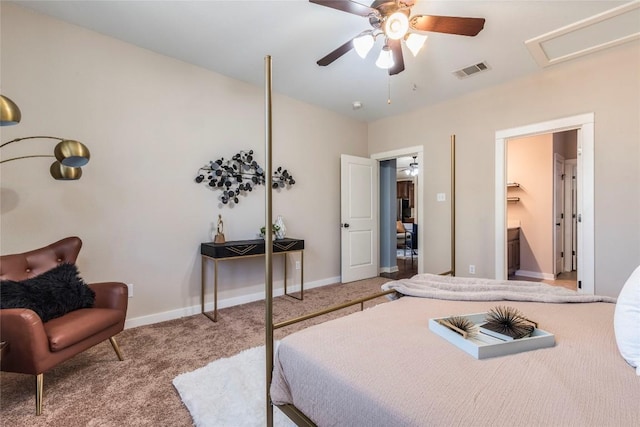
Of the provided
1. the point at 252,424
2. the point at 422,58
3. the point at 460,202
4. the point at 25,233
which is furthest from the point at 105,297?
the point at 460,202

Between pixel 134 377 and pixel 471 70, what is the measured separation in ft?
13.5

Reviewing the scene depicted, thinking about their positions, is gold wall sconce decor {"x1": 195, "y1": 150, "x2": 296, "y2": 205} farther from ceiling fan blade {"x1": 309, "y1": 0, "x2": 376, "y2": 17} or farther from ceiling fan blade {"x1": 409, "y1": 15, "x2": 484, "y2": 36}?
ceiling fan blade {"x1": 409, "y1": 15, "x2": 484, "y2": 36}

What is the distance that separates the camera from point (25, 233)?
2.35 m

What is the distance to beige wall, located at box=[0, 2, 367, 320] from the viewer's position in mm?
2381

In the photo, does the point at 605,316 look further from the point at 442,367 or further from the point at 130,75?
the point at 130,75

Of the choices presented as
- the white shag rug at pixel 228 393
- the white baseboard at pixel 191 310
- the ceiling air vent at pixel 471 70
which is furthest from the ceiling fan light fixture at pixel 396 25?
the white baseboard at pixel 191 310

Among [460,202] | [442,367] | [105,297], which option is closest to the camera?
[442,367]

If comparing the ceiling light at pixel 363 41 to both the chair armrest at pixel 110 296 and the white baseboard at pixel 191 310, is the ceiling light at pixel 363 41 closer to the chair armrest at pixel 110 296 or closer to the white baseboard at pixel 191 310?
the chair armrest at pixel 110 296

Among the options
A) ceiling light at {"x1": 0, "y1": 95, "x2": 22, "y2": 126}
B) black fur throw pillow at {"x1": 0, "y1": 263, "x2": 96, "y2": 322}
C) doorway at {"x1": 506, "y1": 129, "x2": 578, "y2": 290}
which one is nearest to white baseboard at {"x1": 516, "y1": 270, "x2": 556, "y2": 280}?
doorway at {"x1": 506, "y1": 129, "x2": 578, "y2": 290}

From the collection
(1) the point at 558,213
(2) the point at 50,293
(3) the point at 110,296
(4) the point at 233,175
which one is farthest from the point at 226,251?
(1) the point at 558,213

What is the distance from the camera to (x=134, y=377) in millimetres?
1989

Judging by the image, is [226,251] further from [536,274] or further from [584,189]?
[536,274]

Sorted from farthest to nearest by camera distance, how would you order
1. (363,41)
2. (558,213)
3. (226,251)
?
(558,213), (226,251), (363,41)

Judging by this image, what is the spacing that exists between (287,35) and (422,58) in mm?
1372
